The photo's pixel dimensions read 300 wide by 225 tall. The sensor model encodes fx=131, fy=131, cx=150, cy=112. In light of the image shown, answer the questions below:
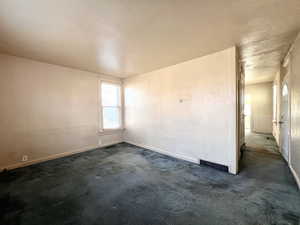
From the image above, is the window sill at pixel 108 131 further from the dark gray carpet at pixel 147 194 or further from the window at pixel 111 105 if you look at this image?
the dark gray carpet at pixel 147 194

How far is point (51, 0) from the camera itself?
1493 mm

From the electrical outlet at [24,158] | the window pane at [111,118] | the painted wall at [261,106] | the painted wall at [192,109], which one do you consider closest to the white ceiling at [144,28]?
the painted wall at [192,109]

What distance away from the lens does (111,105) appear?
16.8 ft

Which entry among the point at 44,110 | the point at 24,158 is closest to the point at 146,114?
the point at 44,110

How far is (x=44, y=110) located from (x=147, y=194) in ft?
11.1

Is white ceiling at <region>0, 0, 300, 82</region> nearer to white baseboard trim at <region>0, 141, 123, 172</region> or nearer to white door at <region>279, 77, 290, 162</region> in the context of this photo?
white door at <region>279, 77, 290, 162</region>

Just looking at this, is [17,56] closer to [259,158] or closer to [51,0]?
[51,0]

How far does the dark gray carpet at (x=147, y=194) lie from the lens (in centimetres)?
159

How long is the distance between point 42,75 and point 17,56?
58 centimetres

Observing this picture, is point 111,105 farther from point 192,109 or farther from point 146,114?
point 192,109

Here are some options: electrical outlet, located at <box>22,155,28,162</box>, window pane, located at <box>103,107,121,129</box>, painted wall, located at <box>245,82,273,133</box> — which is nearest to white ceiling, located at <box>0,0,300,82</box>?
window pane, located at <box>103,107,121,129</box>

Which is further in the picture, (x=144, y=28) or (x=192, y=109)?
(x=192, y=109)

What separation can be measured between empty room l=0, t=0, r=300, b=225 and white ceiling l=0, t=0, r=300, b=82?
2cm

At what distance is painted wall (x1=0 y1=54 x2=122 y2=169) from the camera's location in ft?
9.77
